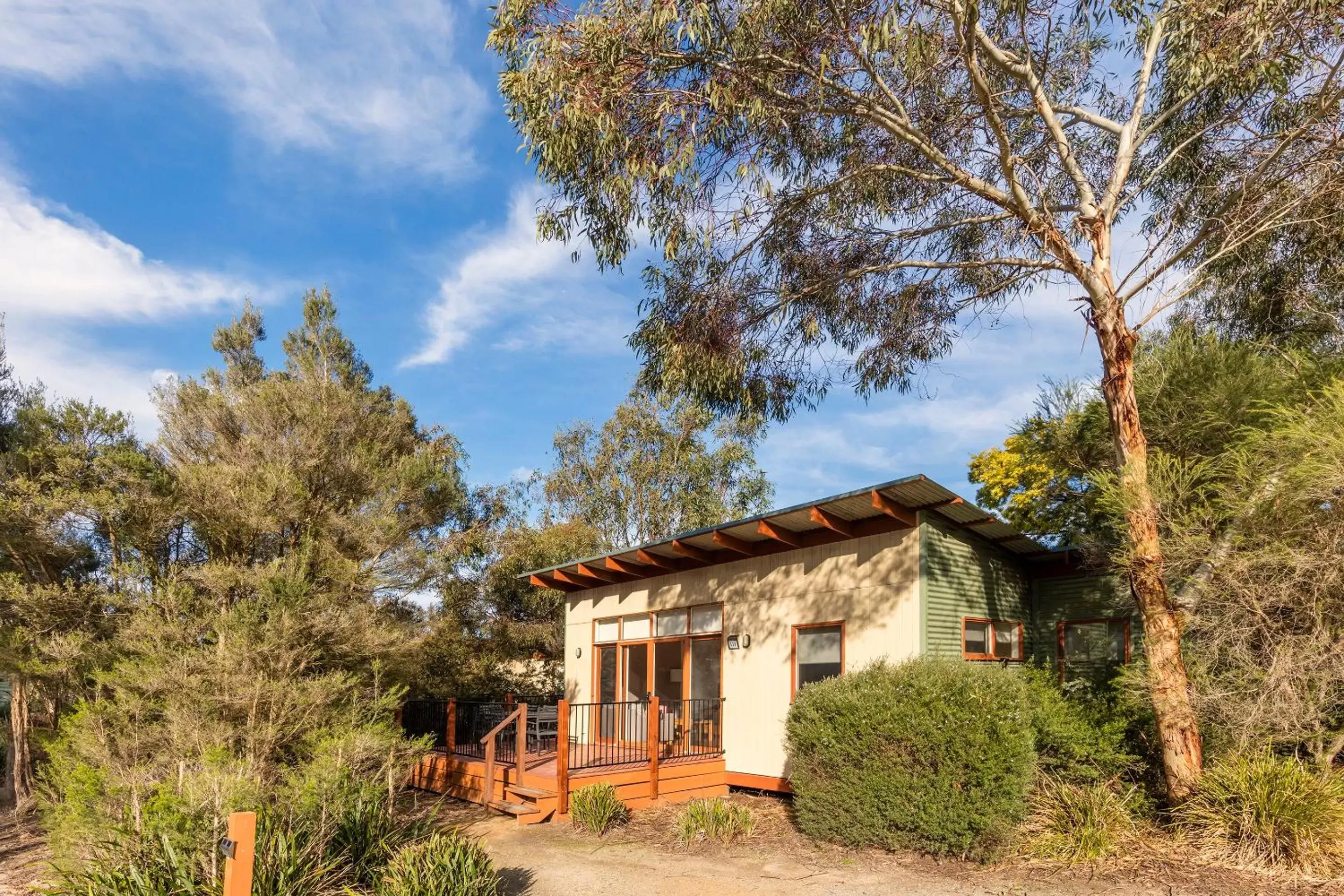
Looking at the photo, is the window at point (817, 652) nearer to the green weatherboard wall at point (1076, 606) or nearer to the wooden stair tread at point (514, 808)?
the green weatherboard wall at point (1076, 606)

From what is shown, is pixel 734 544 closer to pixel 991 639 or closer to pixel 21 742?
pixel 991 639

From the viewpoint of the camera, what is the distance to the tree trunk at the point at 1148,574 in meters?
6.86

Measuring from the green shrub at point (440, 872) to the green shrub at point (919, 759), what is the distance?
329cm

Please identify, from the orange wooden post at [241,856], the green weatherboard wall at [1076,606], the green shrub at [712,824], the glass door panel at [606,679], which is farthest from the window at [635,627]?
the orange wooden post at [241,856]

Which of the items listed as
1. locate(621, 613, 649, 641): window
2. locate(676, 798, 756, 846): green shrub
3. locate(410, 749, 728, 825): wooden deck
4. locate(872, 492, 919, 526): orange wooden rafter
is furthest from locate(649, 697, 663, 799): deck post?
locate(872, 492, 919, 526): orange wooden rafter

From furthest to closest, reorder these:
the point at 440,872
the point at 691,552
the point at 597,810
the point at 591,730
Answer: the point at 691,552
the point at 591,730
the point at 597,810
the point at 440,872

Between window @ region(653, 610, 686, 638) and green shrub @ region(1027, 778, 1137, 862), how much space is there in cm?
561

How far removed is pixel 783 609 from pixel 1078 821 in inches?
169

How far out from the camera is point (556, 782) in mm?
9539

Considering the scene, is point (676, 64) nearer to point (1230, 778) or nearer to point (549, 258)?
point (549, 258)

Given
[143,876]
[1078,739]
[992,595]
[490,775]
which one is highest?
[992,595]

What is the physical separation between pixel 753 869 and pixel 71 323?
38.3 ft

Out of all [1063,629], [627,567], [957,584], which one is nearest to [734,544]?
[627,567]

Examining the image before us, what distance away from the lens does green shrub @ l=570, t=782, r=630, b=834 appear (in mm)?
8414
